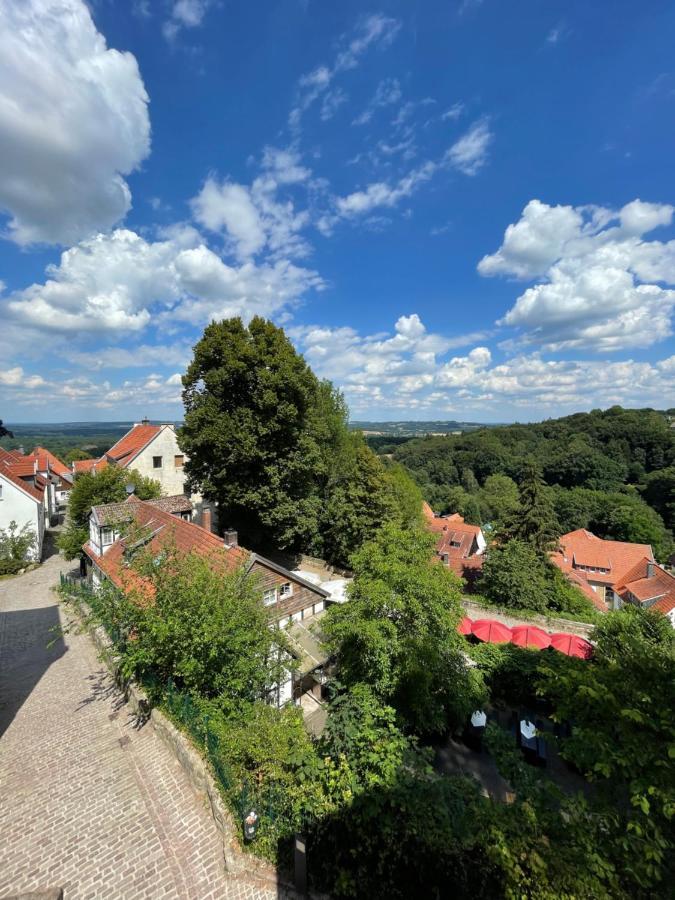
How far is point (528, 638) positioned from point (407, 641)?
27.0 ft

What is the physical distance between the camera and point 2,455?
96.8 ft

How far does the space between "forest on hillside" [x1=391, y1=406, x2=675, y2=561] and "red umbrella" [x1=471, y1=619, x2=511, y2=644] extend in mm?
13434

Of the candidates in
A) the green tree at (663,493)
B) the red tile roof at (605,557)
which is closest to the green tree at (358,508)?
the red tile roof at (605,557)

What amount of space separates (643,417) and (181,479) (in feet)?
401

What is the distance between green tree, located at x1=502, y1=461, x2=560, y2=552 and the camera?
85.5 feet

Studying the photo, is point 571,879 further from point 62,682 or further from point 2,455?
point 2,455

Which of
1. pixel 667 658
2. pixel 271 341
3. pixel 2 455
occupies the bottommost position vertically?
pixel 667 658

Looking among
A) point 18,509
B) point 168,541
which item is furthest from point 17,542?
point 168,541

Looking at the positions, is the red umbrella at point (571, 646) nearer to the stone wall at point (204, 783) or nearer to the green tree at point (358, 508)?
the green tree at point (358, 508)

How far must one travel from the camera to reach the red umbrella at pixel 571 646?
14.5m

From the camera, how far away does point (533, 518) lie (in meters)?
26.2

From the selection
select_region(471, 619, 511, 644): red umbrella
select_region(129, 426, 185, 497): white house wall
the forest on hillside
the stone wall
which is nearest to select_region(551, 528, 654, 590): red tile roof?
the forest on hillside

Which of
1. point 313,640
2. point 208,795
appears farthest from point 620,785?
point 313,640

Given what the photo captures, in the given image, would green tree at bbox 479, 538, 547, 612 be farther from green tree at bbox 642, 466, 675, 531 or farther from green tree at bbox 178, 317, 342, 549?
green tree at bbox 642, 466, 675, 531
